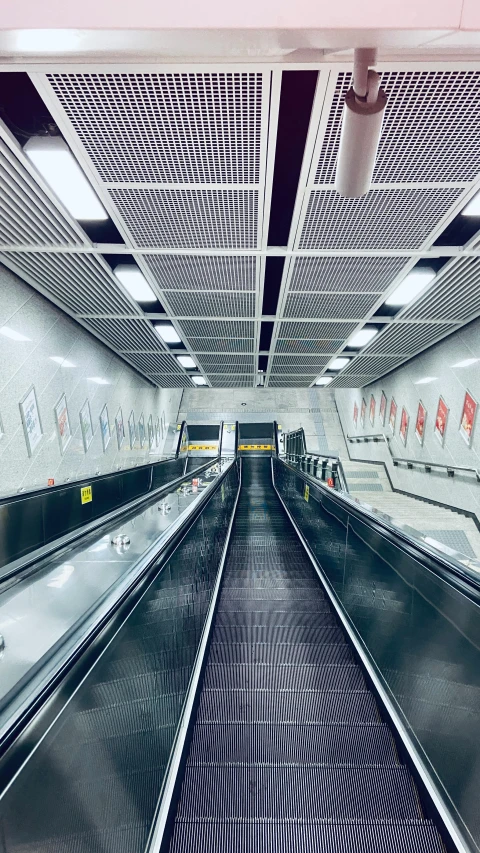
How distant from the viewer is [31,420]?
6.29m

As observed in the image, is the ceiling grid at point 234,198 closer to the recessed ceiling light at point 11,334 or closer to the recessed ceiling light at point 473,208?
the recessed ceiling light at point 473,208

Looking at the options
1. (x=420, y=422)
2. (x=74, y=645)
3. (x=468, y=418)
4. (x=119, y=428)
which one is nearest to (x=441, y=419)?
(x=468, y=418)

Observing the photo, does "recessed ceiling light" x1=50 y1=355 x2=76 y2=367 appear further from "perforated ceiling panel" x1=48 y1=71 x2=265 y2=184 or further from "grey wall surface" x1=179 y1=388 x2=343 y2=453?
"grey wall surface" x1=179 y1=388 x2=343 y2=453

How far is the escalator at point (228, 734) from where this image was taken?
88 centimetres

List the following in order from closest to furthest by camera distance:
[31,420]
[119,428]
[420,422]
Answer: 1. [31,420]
2. [420,422]
3. [119,428]

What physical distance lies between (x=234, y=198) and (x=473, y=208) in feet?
7.38

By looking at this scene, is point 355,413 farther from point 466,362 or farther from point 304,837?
point 304,837

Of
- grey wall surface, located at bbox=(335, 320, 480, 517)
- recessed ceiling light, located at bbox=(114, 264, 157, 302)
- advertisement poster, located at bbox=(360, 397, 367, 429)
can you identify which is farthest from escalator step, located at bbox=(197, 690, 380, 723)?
advertisement poster, located at bbox=(360, 397, 367, 429)

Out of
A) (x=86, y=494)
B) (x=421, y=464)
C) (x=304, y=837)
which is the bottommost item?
(x=304, y=837)

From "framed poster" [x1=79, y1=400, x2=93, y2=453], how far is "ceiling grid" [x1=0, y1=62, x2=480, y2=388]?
2049 millimetres

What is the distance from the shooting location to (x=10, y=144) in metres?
3.00

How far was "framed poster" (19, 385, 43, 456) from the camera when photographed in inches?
241

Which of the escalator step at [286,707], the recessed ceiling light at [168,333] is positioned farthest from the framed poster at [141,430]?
the escalator step at [286,707]

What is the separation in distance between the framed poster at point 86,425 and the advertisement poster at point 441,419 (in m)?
7.68
